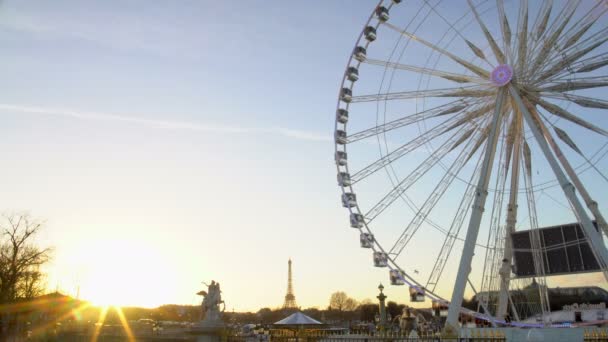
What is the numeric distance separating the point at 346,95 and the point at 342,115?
111 centimetres

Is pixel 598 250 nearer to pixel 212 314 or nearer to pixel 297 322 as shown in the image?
pixel 212 314

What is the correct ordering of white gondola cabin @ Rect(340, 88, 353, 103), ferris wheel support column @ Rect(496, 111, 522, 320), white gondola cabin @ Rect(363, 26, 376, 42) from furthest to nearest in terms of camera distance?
white gondola cabin @ Rect(340, 88, 353, 103), white gondola cabin @ Rect(363, 26, 376, 42), ferris wheel support column @ Rect(496, 111, 522, 320)

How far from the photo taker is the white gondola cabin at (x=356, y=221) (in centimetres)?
2767

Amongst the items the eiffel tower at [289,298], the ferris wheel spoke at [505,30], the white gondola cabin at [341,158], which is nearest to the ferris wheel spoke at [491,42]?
the ferris wheel spoke at [505,30]

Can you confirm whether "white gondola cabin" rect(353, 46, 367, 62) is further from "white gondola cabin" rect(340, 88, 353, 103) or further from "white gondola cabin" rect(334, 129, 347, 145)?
"white gondola cabin" rect(334, 129, 347, 145)

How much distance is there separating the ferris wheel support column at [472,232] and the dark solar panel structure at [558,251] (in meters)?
5.20

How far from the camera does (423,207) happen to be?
2494cm

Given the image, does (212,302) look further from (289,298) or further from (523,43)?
(289,298)

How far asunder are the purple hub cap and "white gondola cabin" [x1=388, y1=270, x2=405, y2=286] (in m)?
9.64

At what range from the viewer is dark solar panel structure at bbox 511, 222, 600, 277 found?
947 inches

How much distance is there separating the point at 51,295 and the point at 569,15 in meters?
61.7

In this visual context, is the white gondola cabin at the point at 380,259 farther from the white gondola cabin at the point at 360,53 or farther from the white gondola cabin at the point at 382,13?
the white gondola cabin at the point at 382,13

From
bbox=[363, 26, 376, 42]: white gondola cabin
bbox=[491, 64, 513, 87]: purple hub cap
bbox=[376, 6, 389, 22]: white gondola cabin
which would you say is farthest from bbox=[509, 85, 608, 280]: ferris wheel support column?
bbox=[363, 26, 376, 42]: white gondola cabin

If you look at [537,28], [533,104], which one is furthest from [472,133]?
[537,28]
